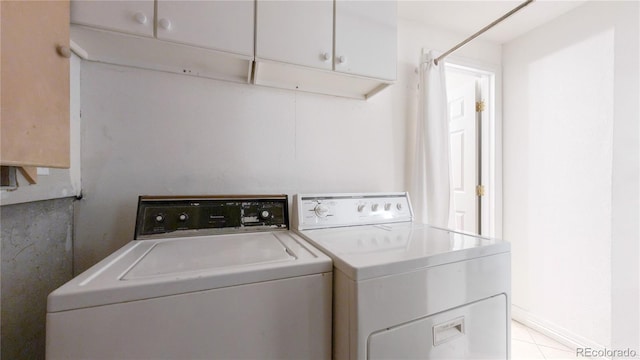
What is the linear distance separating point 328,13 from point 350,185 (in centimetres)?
99

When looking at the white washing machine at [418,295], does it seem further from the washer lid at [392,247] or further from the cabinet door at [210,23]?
the cabinet door at [210,23]

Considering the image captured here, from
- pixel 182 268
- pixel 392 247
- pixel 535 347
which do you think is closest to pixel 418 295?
pixel 392 247

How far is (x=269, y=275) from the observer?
730mm

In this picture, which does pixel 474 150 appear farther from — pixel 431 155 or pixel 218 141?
pixel 218 141

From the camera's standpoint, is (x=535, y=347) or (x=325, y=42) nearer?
(x=325, y=42)

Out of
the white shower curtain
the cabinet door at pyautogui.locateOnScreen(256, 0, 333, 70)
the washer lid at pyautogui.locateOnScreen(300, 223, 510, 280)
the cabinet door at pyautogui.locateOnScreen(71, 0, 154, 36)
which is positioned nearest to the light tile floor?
the white shower curtain


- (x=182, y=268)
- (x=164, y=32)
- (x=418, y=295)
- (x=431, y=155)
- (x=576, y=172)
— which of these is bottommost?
(x=418, y=295)

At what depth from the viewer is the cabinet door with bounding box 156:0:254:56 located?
100cm

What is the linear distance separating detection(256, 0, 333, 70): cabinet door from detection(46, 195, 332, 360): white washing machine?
88 centimetres

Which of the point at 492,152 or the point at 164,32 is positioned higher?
the point at 164,32

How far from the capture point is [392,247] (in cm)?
95

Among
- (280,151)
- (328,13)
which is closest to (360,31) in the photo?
(328,13)

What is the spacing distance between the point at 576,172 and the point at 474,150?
69cm

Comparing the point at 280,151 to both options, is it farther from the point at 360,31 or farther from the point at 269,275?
the point at 269,275
